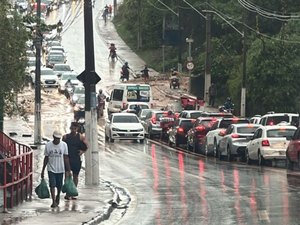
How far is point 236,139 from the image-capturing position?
41375 millimetres

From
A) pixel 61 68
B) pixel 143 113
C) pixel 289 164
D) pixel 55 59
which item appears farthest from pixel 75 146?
pixel 55 59

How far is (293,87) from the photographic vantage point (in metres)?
60.9

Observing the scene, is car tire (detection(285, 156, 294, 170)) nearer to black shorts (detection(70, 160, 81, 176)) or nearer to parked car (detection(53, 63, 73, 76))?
black shorts (detection(70, 160, 81, 176))

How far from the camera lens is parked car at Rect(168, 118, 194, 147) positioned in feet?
169

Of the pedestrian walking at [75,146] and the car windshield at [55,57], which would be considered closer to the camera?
the pedestrian walking at [75,146]

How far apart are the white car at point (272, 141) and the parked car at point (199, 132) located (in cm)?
855

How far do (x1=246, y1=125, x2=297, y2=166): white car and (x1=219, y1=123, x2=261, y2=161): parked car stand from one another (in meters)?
2.63

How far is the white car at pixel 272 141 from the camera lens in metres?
37.8

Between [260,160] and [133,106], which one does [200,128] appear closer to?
[260,160]

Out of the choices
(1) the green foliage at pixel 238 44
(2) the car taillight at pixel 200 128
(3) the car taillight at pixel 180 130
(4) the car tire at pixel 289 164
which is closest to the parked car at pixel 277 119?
(2) the car taillight at pixel 200 128

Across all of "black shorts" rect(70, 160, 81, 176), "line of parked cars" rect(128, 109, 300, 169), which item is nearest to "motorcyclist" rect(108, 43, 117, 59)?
"line of parked cars" rect(128, 109, 300, 169)

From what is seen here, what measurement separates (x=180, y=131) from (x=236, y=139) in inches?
402

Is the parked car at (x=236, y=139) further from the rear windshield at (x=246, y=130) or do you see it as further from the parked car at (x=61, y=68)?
the parked car at (x=61, y=68)

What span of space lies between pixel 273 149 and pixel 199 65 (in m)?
43.7
